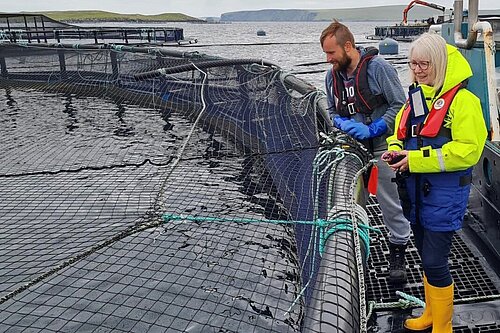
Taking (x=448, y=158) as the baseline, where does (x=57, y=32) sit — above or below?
above

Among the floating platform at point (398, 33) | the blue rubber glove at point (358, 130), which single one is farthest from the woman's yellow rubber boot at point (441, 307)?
the floating platform at point (398, 33)

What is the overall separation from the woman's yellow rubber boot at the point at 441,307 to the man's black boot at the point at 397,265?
2.78ft

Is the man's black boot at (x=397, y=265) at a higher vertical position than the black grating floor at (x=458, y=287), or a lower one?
higher

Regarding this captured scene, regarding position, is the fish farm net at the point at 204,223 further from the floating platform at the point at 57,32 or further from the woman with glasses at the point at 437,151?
the floating platform at the point at 57,32

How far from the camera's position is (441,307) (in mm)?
3230

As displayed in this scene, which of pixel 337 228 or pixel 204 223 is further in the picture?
pixel 204 223

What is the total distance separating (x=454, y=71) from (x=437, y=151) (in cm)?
45

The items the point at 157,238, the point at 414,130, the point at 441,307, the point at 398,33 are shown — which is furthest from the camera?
the point at 398,33

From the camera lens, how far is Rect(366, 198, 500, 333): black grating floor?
3625 millimetres

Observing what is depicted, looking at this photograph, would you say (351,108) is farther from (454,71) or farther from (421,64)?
(454,71)

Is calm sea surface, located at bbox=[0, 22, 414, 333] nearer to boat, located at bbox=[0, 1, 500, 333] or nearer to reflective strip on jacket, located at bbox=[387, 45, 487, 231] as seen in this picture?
boat, located at bbox=[0, 1, 500, 333]

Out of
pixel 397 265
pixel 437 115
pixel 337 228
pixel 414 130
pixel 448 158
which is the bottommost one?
pixel 397 265

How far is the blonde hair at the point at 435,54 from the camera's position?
2.89 m

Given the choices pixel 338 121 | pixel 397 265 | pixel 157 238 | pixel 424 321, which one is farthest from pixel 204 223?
pixel 424 321
